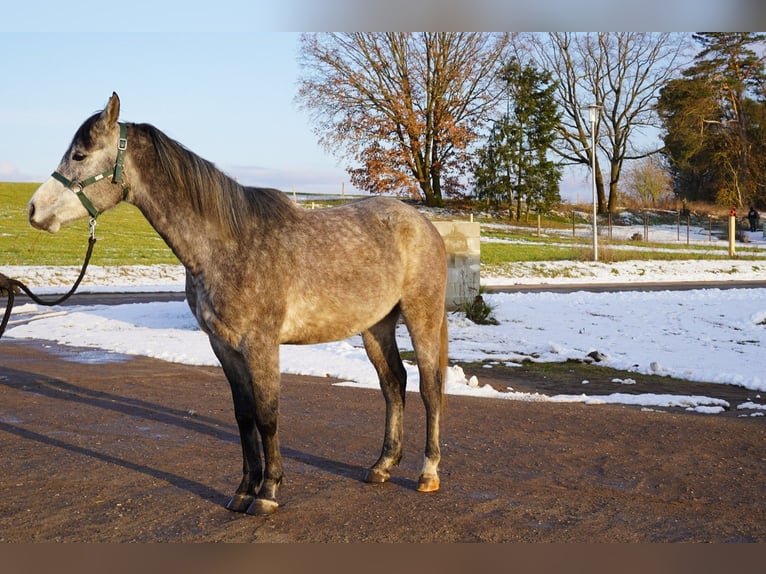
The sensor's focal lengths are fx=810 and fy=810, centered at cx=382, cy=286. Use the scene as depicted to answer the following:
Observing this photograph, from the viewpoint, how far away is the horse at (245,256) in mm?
5004

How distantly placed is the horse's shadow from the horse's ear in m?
2.49

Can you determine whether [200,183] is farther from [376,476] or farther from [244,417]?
[376,476]

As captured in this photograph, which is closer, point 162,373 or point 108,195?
point 108,195

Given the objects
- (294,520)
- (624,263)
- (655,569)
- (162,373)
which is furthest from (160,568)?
(624,263)

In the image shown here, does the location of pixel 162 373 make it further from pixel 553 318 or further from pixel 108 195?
pixel 553 318

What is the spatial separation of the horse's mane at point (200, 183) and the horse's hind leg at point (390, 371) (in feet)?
4.74

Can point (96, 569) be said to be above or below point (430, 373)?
below

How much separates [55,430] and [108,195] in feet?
10.6

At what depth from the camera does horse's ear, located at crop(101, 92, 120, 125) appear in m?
4.85

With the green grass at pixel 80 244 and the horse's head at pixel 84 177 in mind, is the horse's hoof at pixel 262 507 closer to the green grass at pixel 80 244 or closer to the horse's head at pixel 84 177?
the horse's head at pixel 84 177

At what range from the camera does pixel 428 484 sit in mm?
5492

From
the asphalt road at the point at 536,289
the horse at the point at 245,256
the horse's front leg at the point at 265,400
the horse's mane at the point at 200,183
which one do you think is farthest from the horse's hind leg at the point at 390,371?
the asphalt road at the point at 536,289

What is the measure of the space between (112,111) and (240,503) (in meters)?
2.54

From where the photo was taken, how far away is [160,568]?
4148mm
